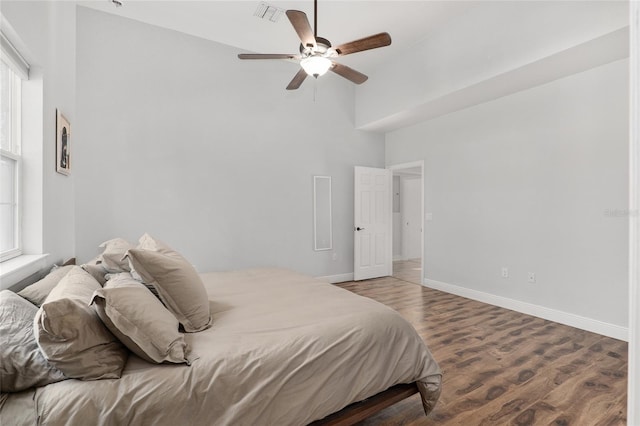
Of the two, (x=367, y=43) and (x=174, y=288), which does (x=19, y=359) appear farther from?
(x=367, y=43)

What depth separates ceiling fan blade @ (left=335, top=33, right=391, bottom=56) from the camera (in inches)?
90.3

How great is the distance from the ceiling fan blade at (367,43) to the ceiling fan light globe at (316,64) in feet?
0.44

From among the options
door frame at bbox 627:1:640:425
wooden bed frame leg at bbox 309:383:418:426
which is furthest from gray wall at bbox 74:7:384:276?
door frame at bbox 627:1:640:425

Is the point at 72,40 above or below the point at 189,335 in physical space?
above

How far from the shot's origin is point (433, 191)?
4.99 meters

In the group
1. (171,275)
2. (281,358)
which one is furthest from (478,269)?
(171,275)

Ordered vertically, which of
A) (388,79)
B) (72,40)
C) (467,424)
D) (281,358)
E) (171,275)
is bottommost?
(467,424)

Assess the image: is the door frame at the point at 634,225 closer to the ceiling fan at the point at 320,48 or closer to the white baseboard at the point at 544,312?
the ceiling fan at the point at 320,48

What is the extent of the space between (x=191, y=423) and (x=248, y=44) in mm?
4514

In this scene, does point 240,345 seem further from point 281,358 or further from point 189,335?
point 189,335

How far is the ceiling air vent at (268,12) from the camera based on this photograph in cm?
351

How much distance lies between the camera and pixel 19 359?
109 centimetres

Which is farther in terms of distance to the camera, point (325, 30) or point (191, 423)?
point (325, 30)

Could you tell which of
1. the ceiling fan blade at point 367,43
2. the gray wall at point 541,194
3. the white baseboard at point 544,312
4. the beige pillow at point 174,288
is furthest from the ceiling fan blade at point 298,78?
the white baseboard at point 544,312
